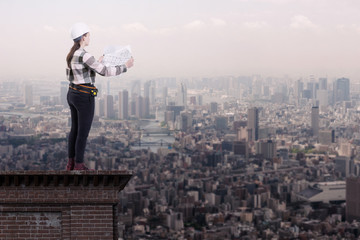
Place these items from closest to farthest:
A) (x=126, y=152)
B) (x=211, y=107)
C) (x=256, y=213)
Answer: (x=256, y=213), (x=126, y=152), (x=211, y=107)

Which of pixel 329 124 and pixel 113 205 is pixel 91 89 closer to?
pixel 113 205

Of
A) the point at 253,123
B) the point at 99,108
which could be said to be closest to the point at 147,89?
the point at 99,108

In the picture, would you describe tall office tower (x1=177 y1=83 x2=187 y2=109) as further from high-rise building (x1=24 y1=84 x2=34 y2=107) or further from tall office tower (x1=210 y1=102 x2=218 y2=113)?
high-rise building (x1=24 y1=84 x2=34 y2=107)

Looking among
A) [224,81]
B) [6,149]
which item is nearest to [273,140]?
[224,81]

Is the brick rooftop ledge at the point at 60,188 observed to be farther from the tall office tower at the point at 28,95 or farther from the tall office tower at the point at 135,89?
the tall office tower at the point at 135,89

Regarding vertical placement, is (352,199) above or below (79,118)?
below

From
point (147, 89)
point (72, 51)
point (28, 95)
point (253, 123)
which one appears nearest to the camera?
point (72, 51)

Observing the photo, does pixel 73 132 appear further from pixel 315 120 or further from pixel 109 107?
pixel 315 120
